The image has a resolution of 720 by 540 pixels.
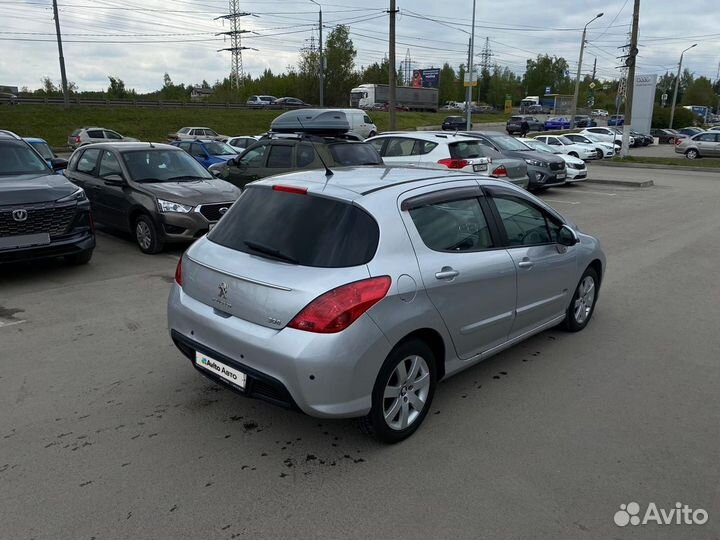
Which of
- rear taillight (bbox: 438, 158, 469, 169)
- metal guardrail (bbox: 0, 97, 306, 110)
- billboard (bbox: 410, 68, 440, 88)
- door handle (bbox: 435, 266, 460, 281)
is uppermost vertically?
billboard (bbox: 410, 68, 440, 88)

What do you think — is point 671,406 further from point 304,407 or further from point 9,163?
point 9,163

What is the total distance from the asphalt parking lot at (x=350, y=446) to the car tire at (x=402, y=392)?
0.40ft

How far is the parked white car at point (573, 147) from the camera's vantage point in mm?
27219

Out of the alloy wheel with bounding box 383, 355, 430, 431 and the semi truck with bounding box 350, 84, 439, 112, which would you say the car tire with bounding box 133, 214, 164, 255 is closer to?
the alloy wheel with bounding box 383, 355, 430, 431

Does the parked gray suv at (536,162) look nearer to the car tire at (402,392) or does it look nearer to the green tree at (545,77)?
the car tire at (402,392)

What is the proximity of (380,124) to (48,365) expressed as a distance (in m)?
47.0


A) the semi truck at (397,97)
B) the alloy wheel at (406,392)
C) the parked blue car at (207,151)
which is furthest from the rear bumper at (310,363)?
the semi truck at (397,97)

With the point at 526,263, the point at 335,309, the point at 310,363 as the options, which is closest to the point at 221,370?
the point at 310,363

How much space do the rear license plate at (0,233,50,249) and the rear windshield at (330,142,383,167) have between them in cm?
519

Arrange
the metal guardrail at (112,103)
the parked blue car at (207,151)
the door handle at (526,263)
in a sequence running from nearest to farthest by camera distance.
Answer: the door handle at (526,263) → the parked blue car at (207,151) → the metal guardrail at (112,103)

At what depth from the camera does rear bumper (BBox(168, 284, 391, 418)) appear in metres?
2.98

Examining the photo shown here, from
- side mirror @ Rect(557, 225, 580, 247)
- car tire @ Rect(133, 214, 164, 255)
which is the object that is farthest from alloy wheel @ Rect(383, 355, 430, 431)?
car tire @ Rect(133, 214, 164, 255)

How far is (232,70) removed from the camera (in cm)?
7800

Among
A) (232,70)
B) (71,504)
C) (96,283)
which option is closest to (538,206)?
(71,504)
